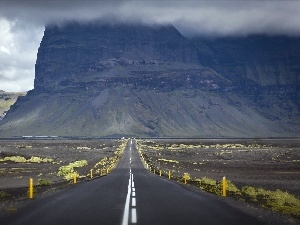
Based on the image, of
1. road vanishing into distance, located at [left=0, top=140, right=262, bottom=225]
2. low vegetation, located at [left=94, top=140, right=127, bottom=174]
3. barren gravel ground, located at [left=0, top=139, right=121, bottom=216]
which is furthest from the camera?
low vegetation, located at [left=94, top=140, right=127, bottom=174]

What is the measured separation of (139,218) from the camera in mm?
15086

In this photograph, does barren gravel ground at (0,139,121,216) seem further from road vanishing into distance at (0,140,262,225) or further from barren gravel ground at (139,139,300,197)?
barren gravel ground at (139,139,300,197)

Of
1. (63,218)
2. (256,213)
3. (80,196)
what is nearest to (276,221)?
(256,213)

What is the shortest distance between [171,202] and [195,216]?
4590 millimetres

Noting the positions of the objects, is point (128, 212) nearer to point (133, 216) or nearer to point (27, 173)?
point (133, 216)

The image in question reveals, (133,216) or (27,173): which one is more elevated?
(133,216)

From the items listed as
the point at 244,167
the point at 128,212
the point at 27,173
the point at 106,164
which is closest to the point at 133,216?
the point at 128,212

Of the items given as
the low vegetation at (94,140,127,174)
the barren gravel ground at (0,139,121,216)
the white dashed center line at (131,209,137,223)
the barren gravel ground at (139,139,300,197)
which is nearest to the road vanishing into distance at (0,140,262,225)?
the white dashed center line at (131,209,137,223)

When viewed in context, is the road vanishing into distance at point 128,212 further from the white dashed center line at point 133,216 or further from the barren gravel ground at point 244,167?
the barren gravel ground at point 244,167

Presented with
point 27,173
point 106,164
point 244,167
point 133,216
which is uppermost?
point 133,216

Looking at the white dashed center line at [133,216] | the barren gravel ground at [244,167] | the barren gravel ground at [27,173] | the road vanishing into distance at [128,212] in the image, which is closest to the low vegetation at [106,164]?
the barren gravel ground at [27,173]

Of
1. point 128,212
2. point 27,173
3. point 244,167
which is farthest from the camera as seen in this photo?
point 244,167

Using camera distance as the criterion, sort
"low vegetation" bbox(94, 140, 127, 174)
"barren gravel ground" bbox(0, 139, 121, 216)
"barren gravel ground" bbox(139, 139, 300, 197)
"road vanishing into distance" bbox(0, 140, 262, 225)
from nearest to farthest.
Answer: "road vanishing into distance" bbox(0, 140, 262, 225)
"barren gravel ground" bbox(0, 139, 121, 216)
"barren gravel ground" bbox(139, 139, 300, 197)
"low vegetation" bbox(94, 140, 127, 174)

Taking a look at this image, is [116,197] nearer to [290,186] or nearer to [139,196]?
[139,196]
